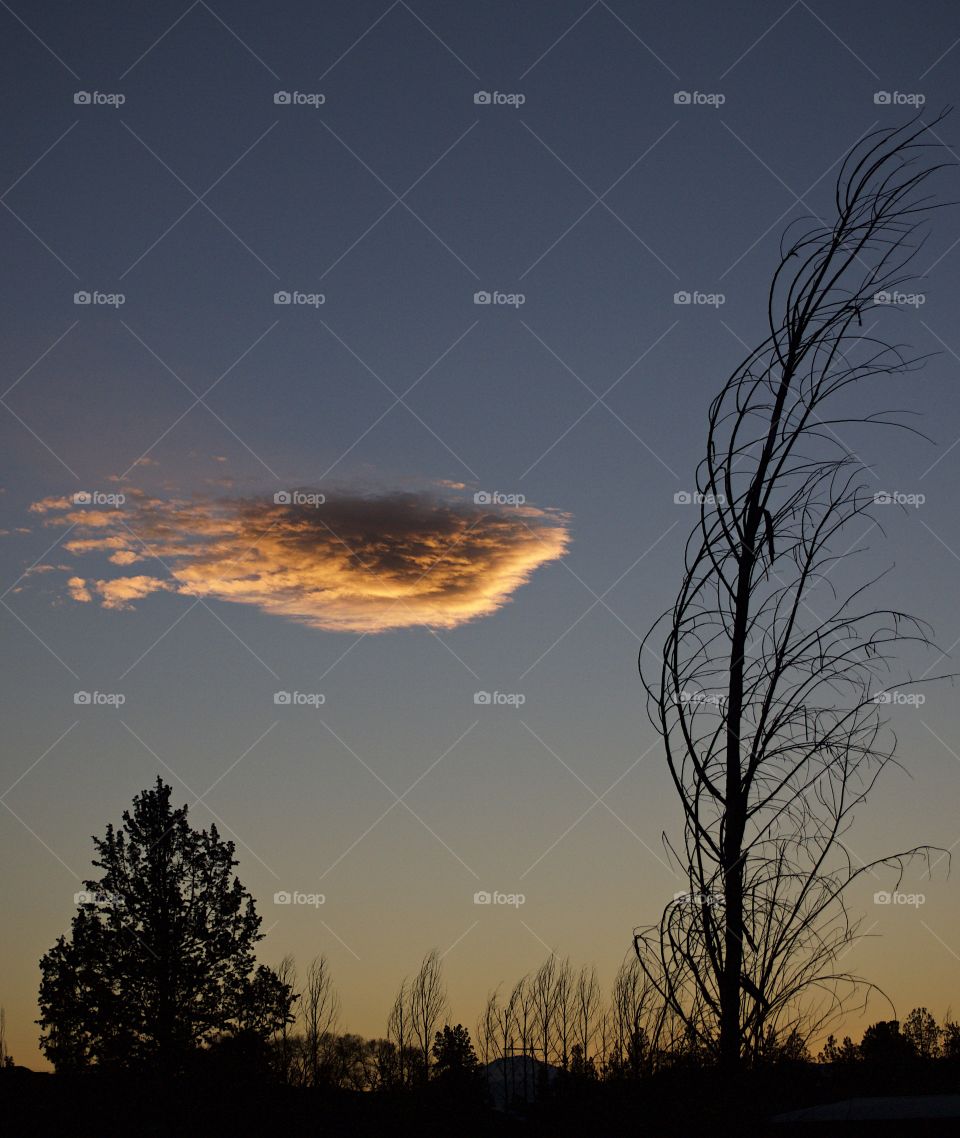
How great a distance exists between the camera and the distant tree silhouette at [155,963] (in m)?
36.8

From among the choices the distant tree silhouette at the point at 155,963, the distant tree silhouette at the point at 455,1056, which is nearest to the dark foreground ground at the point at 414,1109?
the distant tree silhouette at the point at 455,1056

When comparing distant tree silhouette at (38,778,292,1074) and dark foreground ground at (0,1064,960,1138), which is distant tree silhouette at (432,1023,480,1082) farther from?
distant tree silhouette at (38,778,292,1074)

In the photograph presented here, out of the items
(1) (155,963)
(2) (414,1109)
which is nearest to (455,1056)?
(2) (414,1109)

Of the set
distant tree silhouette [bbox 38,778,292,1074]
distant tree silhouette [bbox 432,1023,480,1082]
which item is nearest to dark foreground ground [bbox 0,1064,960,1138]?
distant tree silhouette [bbox 432,1023,480,1082]

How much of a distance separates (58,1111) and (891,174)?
10826 millimetres

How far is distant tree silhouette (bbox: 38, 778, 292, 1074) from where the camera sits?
121 ft

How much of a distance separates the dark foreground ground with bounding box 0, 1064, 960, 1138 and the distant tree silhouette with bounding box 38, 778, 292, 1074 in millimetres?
25024

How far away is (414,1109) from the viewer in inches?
432

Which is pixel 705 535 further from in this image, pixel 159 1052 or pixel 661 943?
pixel 159 1052

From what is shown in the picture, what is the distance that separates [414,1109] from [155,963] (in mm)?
30046

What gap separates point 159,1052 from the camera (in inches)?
1410

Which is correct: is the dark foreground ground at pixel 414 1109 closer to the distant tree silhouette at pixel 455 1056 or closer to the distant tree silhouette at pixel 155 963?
the distant tree silhouette at pixel 455 1056

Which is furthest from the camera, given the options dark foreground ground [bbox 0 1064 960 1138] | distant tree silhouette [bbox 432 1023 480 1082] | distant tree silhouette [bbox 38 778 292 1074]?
distant tree silhouette [bbox 38 778 292 1074]

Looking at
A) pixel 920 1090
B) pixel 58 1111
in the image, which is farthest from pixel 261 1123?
pixel 920 1090
